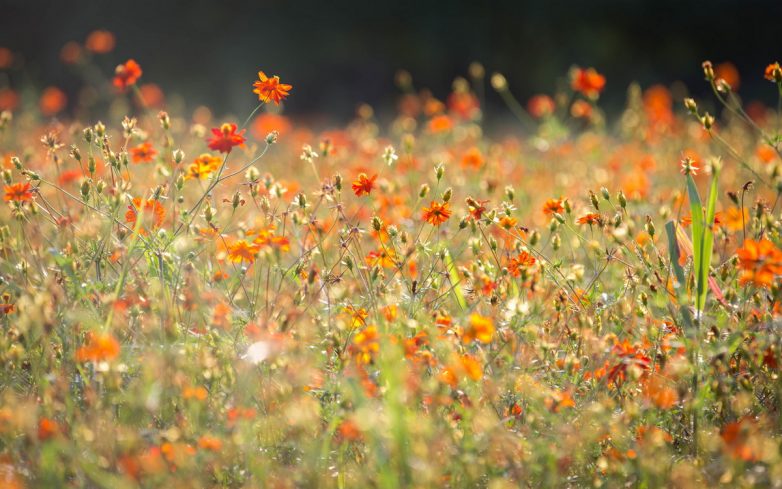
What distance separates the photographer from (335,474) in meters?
1.74

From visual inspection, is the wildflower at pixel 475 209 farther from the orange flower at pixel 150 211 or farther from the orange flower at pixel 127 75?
the orange flower at pixel 127 75

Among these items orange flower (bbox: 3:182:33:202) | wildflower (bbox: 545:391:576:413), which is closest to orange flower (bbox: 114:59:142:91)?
orange flower (bbox: 3:182:33:202)

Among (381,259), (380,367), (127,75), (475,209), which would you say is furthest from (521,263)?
(127,75)

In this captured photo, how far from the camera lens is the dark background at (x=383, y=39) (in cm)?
955

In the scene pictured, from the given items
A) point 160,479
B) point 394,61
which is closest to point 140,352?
point 160,479

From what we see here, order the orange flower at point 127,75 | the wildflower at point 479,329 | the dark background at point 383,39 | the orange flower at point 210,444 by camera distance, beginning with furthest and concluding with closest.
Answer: the dark background at point 383,39 → the orange flower at point 127,75 → the wildflower at point 479,329 → the orange flower at point 210,444

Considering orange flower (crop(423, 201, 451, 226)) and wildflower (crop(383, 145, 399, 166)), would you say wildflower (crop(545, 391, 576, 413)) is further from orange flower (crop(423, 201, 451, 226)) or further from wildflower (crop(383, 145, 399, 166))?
wildflower (crop(383, 145, 399, 166))

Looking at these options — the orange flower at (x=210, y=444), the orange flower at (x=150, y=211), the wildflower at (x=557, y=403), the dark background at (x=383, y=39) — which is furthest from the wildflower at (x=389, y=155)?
the dark background at (x=383, y=39)

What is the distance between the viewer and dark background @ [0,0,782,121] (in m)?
9.55

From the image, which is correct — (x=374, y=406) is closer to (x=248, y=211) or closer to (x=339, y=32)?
(x=248, y=211)

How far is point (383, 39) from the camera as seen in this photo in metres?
10.3

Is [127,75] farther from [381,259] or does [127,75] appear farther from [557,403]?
[557,403]

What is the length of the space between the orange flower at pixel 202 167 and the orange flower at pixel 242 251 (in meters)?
0.34

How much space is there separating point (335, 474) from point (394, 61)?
343 inches
